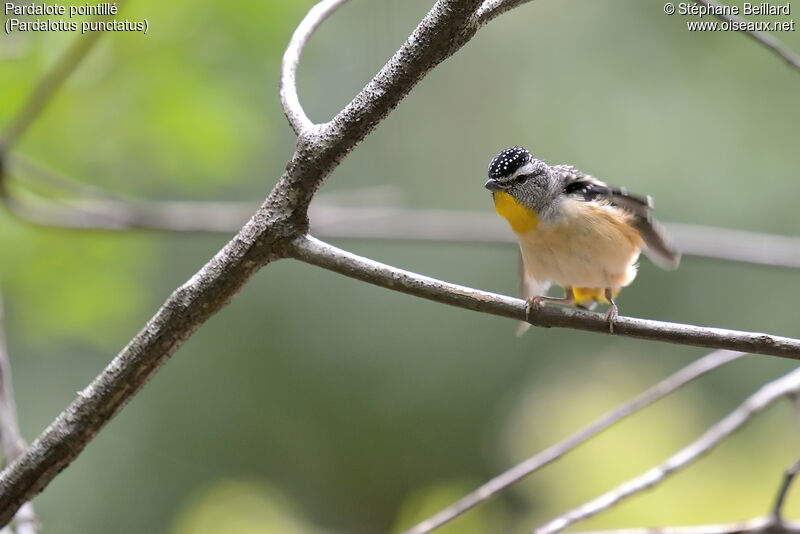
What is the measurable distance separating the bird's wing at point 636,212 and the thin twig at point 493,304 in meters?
0.57

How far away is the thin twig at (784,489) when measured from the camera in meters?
1.25

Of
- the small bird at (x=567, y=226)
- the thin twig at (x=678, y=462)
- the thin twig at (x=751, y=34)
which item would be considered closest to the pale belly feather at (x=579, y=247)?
the small bird at (x=567, y=226)

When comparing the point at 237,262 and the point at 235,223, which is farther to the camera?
the point at 235,223

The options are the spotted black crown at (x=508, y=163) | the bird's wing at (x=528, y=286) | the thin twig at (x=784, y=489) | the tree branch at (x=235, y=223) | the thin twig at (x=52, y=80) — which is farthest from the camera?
the tree branch at (x=235, y=223)

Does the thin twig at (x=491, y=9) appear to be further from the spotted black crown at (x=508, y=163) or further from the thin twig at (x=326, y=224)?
the thin twig at (x=326, y=224)

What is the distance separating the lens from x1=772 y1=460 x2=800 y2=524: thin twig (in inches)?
49.1

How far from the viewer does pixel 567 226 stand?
1490 mm

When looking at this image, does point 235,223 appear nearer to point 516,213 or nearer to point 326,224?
point 326,224

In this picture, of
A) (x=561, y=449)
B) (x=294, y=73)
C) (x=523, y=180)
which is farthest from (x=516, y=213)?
(x=294, y=73)

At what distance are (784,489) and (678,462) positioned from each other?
172 mm

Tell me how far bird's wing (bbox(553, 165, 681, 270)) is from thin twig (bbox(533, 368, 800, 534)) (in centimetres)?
29

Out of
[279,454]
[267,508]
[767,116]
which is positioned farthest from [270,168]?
[767,116]

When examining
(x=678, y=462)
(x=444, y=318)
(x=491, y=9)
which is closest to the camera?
(x=491, y=9)

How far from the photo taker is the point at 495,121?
369 centimetres
